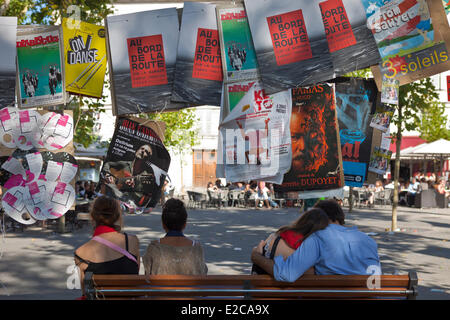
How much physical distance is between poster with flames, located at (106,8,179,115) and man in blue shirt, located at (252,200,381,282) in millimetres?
1736

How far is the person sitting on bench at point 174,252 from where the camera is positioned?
3463 mm

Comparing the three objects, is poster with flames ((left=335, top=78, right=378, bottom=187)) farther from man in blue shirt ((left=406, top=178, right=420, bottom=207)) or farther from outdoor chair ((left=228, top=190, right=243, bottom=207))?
man in blue shirt ((left=406, top=178, right=420, bottom=207))

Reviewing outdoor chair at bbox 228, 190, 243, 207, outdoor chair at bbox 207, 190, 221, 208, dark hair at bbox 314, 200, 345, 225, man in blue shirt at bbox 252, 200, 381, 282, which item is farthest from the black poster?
outdoor chair at bbox 228, 190, 243, 207

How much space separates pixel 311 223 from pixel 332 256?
0.78 ft

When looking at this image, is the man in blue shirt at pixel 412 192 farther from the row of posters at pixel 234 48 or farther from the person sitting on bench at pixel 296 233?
the person sitting on bench at pixel 296 233

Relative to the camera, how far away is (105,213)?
346cm

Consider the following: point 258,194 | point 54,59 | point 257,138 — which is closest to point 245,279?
point 257,138

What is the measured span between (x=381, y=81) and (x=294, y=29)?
82 cm

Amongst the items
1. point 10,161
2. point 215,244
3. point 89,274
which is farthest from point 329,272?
point 215,244

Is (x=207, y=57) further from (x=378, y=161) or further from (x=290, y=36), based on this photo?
(x=378, y=161)

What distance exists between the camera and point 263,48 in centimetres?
413

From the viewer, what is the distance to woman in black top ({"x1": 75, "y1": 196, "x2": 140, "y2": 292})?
334 cm

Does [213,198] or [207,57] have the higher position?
[207,57]
